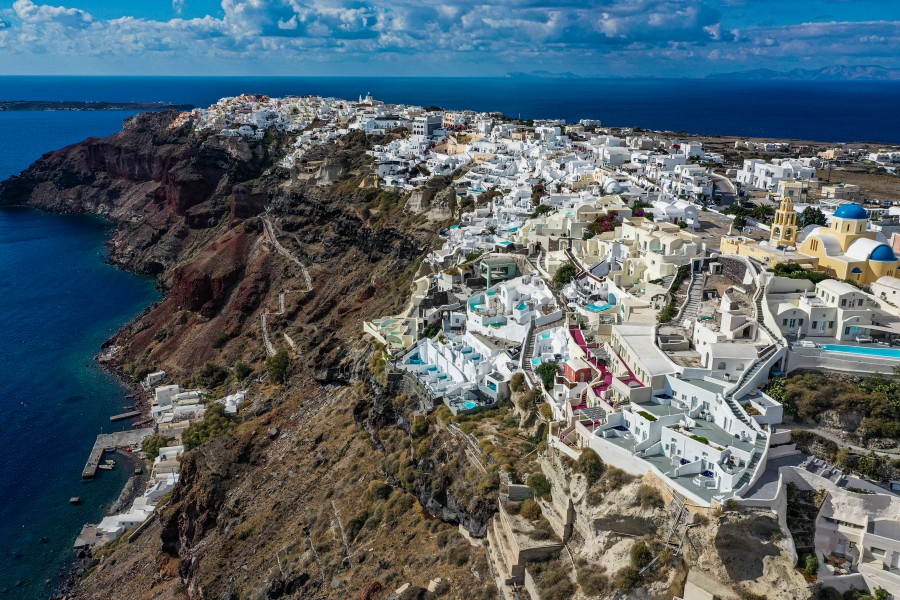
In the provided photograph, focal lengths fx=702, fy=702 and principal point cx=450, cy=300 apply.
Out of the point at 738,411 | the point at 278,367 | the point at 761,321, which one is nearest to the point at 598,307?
the point at 761,321

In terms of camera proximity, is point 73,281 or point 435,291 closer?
point 435,291

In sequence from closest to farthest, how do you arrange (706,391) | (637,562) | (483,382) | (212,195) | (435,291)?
(637,562)
(706,391)
(483,382)
(435,291)
(212,195)

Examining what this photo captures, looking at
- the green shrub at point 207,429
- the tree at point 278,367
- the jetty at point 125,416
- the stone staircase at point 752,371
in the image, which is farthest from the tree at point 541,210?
the jetty at point 125,416

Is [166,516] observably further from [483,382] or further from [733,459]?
[733,459]

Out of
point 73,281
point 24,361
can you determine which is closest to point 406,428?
point 24,361

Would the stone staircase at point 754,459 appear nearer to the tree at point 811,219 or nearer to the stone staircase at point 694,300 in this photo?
the stone staircase at point 694,300

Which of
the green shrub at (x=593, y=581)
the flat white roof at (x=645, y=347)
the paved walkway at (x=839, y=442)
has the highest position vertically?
the flat white roof at (x=645, y=347)
